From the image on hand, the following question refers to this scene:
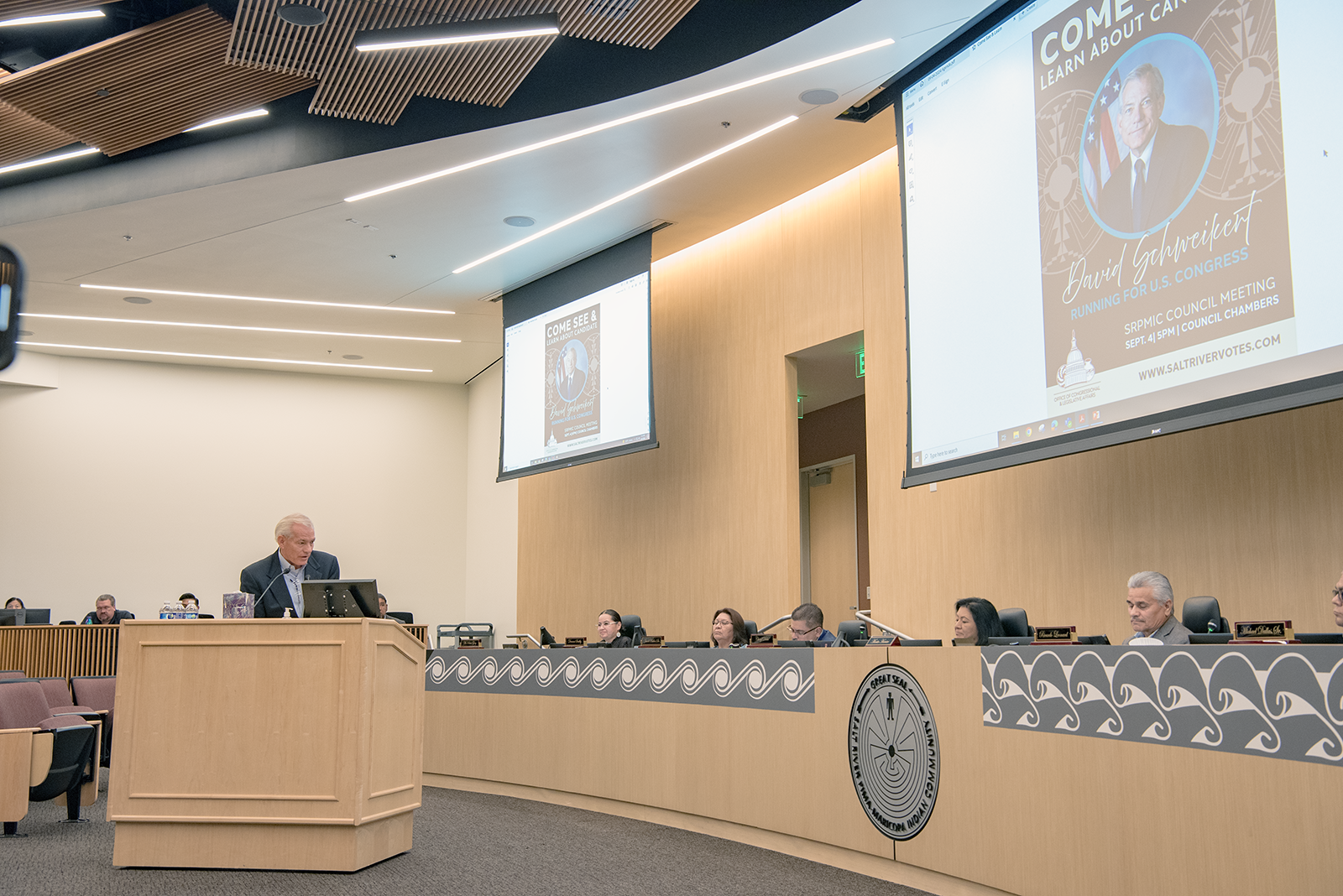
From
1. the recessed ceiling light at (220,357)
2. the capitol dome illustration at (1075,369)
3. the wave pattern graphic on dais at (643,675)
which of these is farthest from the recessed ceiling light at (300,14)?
the recessed ceiling light at (220,357)

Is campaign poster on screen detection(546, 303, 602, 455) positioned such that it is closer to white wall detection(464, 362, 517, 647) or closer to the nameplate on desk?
white wall detection(464, 362, 517, 647)

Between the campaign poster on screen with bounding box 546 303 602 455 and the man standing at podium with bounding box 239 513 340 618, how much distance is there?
358cm

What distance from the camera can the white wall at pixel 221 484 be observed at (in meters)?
11.3

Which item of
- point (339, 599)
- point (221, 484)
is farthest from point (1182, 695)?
point (221, 484)

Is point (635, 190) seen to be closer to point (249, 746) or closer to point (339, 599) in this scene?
point (339, 599)

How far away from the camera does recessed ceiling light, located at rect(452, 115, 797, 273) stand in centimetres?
645

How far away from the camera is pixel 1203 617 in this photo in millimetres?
3717

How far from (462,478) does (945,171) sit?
889 cm

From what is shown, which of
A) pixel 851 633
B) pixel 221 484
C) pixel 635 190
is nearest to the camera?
pixel 851 633

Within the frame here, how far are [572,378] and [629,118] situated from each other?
9.17ft

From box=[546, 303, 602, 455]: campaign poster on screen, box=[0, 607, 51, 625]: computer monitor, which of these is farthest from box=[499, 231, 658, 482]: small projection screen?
box=[0, 607, 51, 625]: computer monitor

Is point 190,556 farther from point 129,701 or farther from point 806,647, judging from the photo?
point 806,647

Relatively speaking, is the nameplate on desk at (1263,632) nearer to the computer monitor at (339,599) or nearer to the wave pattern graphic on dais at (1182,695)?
the wave pattern graphic on dais at (1182,695)

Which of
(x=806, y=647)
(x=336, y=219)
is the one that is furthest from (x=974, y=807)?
(x=336, y=219)
